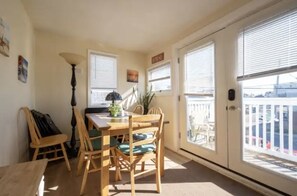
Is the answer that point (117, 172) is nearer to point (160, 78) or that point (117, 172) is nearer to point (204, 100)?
point (204, 100)

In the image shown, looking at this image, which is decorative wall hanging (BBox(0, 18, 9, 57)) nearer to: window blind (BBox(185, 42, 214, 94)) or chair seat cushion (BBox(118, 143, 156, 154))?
chair seat cushion (BBox(118, 143, 156, 154))

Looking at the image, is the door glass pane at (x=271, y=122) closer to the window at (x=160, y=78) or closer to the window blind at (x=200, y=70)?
the window blind at (x=200, y=70)

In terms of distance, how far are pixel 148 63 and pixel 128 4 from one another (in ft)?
6.89

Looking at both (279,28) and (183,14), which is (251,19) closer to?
(279,28)

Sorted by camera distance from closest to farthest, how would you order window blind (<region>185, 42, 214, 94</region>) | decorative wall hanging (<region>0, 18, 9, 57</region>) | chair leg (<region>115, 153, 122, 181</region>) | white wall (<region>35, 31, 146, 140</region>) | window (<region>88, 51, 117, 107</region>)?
1. decorative wall hanging (<region>0, 18, 9, 57</region>)
2. chair leg (<region>115, 153, 122, 181</region>)
3. window blind (<region>185, 42, 214, 94</region>)
4. white wall (<region>35, 31, 146, 140</region>)
5. window (<region>88, 51, 117, 107</region>)

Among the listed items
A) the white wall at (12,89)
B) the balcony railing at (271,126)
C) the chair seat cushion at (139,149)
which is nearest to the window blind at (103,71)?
the white wall at (12,89)

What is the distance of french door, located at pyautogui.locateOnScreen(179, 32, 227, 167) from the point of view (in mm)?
2322

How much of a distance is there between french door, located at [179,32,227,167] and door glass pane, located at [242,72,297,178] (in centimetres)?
31

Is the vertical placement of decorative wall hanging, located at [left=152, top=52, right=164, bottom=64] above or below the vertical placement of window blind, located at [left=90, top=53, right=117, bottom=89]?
above

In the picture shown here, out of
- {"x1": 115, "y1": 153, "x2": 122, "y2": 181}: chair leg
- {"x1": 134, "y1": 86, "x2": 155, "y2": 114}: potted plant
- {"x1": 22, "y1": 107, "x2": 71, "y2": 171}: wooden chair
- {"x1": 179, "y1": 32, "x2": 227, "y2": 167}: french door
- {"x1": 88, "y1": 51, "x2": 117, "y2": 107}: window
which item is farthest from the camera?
{"x1": 134, "y1": 86, "x2": 155, "y2": 114}: potted plant

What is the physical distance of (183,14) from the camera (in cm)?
243

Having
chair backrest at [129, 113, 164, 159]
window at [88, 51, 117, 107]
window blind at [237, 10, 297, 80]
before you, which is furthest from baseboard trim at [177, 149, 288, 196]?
window at [88, 51, 117, 107]

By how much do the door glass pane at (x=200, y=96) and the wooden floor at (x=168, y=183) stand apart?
526 mm

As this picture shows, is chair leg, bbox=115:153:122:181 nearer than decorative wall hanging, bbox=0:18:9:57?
No
